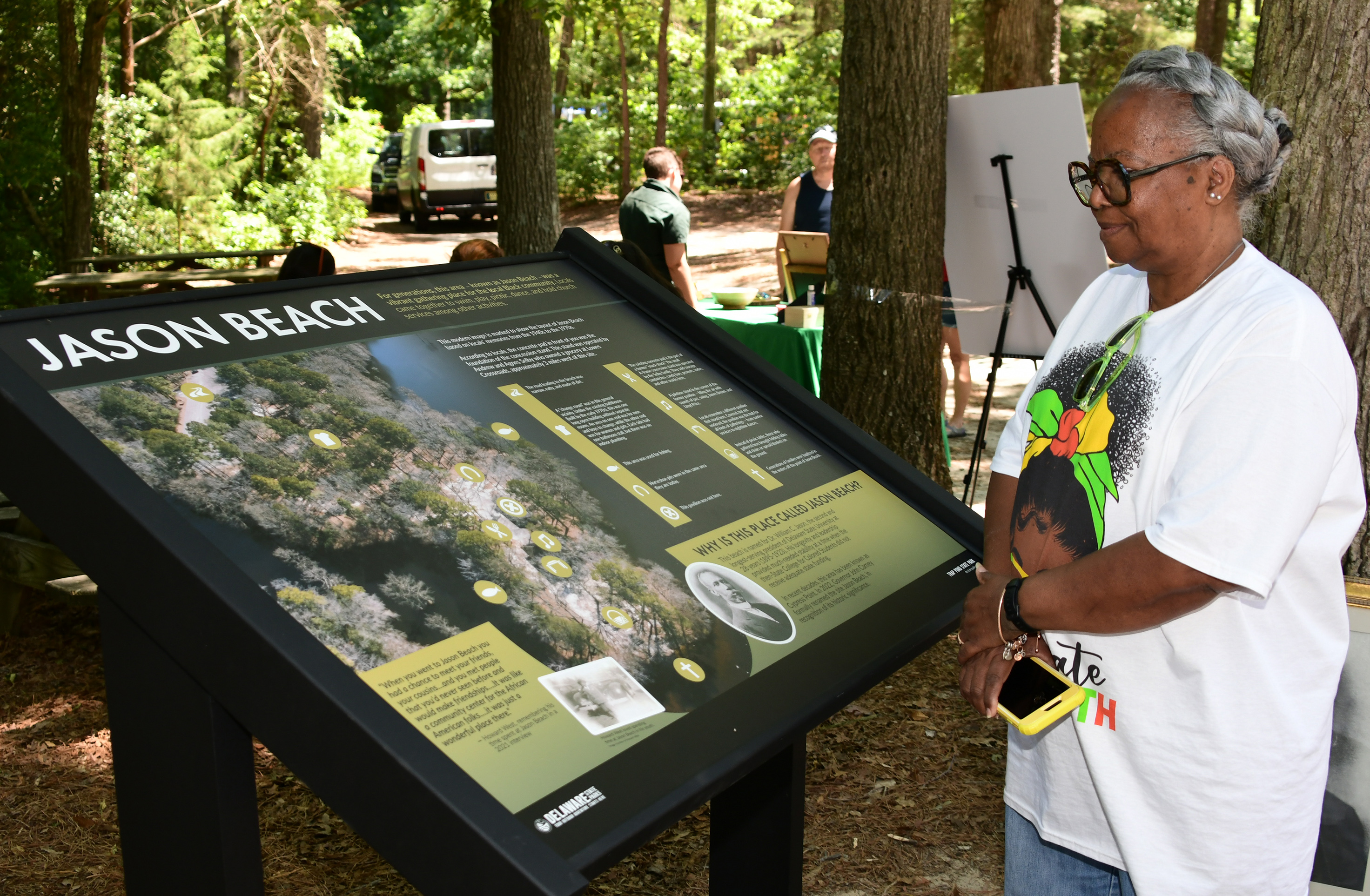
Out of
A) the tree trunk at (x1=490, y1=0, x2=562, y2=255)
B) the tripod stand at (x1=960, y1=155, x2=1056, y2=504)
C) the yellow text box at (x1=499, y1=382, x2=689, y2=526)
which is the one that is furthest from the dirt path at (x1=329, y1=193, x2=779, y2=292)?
the yellow text box at (x1=499, y1=382, x2=689, y2=526)

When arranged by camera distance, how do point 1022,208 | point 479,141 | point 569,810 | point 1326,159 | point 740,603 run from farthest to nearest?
point 479,141 → point 1022,208 → point 1326,159 → point 740,603 → point 569,810

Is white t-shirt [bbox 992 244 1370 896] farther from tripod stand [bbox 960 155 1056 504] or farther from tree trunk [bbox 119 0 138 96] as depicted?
tree trunk [bbox 119 0 138 96]

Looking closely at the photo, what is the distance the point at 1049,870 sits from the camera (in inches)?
74.4

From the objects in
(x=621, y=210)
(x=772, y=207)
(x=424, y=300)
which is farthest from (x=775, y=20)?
(x=424, y=300)

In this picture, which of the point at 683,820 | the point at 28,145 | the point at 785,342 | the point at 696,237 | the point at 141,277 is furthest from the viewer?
the point at 696,237

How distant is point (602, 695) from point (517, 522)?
0.33m

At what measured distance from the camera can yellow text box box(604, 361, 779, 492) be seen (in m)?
2.12

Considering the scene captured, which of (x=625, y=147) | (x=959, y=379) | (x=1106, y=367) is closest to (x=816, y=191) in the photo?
(x=959, y=379)

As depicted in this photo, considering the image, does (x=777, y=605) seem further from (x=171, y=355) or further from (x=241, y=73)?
(x=241, y=73)

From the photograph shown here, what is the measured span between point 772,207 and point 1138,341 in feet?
67.1

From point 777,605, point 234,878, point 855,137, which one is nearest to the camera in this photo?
point 234,878

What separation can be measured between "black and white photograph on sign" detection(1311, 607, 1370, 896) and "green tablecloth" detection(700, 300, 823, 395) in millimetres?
3463

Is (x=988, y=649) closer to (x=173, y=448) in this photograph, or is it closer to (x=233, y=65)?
(x=173, y=448)

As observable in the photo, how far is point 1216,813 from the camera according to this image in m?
1.58
